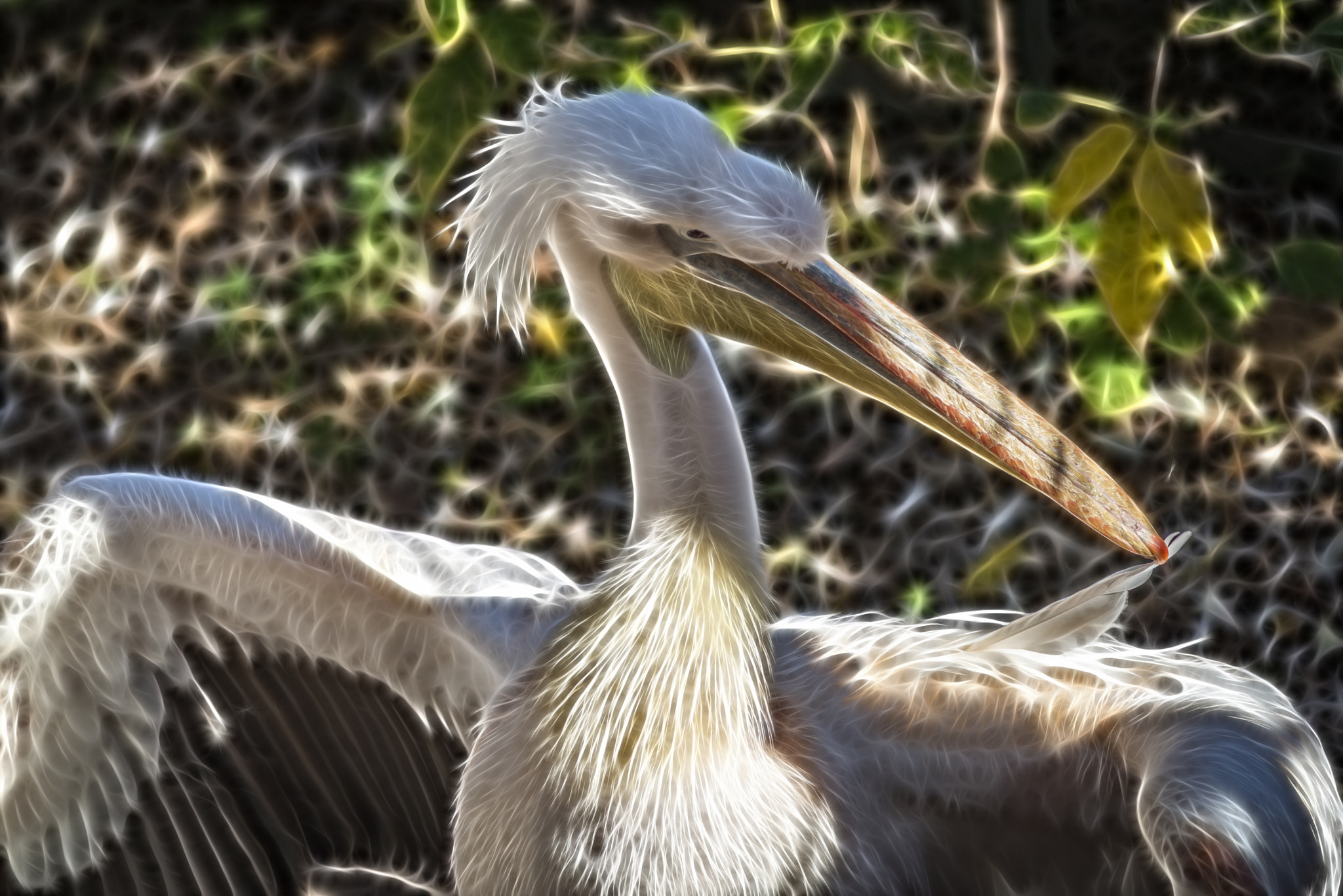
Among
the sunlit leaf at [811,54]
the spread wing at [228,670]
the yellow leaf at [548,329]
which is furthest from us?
the yellow leaf at [548,329]

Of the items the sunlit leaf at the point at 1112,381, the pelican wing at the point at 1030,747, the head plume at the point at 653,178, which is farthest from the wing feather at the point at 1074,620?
the sunlit leaf at the point at 1112,381

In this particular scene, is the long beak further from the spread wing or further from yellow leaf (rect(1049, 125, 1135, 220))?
yellow leaf (rect(1049, 125, 1135, 220))

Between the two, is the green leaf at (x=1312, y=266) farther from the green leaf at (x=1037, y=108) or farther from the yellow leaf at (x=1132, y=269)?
the green leaf at (x=1037, y=108)

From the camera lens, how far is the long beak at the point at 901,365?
944 millimetres

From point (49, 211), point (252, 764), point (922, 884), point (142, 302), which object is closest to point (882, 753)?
point (922, 884)

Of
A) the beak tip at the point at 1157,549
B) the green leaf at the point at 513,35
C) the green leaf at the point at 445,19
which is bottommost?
the beak tip at the point at 1157,549

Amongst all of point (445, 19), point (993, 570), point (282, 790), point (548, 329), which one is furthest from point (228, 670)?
point (993, 570)

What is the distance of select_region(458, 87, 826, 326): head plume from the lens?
37.5 inches

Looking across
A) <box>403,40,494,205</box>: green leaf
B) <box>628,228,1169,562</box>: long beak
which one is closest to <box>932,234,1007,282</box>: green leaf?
<box>403,40,494,205</box>: green leaf

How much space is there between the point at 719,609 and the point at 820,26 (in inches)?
30.1

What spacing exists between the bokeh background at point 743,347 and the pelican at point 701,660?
0.49 m

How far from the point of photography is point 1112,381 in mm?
1581

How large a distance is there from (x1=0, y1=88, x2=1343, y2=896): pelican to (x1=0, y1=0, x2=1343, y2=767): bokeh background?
489 millimetres

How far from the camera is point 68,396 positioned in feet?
5.60
